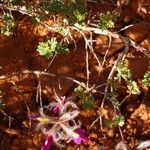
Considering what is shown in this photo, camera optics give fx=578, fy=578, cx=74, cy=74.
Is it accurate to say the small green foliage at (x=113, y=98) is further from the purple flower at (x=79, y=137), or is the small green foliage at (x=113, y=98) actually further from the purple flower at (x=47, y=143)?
the purple flower at (x=47, y=143)

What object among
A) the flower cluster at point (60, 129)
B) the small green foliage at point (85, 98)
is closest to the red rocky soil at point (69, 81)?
the flower cluster at point (60, 129)

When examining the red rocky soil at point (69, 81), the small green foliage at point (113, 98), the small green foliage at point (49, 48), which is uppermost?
the small green foliage at point (49, 48)

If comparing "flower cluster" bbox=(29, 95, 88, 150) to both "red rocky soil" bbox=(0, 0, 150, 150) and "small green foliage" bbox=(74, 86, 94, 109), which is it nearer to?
"small green foliage" bbox=(74, 86, 94, 109)

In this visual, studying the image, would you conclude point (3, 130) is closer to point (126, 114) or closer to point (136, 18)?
point (126, 114)

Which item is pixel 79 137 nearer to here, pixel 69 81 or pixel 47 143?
pixel 47 143

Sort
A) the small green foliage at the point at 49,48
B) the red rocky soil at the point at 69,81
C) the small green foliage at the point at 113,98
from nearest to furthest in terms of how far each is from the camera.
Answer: the small green foliage at the point at 49,48 < the small green foliage at the point at 113,98 < the red rocky soil at the point at 69,81

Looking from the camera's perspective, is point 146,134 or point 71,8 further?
point 146,134

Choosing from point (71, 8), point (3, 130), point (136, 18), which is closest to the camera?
point (71, 8)

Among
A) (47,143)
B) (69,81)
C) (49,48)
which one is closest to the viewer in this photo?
(49,48)

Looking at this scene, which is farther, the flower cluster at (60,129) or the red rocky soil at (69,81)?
the red rocky soil at (69,81)

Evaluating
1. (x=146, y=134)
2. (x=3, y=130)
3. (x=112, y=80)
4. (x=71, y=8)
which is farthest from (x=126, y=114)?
(x=71, y=8)

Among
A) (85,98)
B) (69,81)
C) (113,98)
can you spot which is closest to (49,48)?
(85,98)
